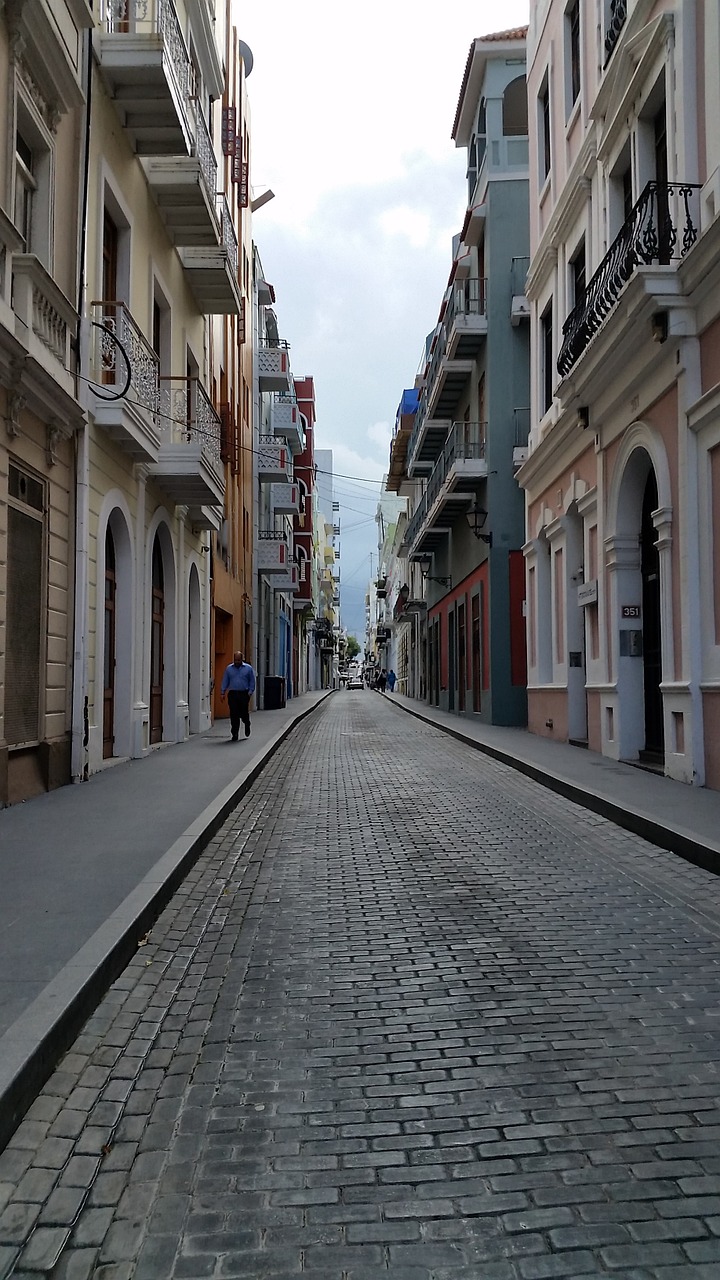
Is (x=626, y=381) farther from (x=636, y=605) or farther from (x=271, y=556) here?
(x=271, y=556)

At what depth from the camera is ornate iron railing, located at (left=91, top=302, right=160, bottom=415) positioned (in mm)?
11883

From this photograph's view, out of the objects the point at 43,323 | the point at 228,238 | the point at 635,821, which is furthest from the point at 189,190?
the point at 635,821

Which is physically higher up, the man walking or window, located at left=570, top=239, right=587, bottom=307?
window, located at left=570, top=239, right=587, bottom=307

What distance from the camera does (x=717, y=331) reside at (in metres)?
10.2

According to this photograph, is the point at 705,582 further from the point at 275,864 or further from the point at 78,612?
the point at 78,612

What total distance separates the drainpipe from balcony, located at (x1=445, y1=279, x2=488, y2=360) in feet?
43.3

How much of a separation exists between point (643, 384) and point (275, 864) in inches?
308

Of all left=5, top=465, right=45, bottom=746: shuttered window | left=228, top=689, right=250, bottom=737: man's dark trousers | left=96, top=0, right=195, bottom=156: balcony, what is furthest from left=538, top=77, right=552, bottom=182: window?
left=5, top=465, right=45, bottom=746: shuttered window

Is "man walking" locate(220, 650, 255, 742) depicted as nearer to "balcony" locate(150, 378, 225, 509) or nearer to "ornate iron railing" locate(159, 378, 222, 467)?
"balcony" locate(150, 378, 225, 509)

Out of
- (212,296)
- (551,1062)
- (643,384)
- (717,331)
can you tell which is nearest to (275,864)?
(551,1062)

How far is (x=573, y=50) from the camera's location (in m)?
16.7

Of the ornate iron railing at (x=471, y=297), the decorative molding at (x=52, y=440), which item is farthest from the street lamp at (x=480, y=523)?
the decorative molding at (x=52, y=440)

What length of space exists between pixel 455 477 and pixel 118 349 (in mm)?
12358

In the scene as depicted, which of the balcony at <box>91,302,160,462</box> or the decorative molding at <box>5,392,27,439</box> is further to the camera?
the balcony at <box>91,302,160,462</box>
